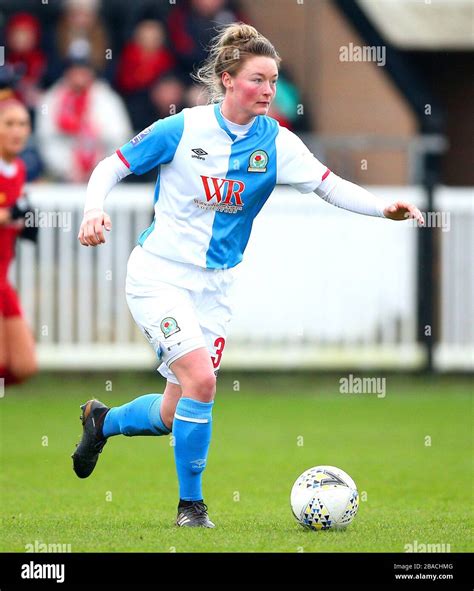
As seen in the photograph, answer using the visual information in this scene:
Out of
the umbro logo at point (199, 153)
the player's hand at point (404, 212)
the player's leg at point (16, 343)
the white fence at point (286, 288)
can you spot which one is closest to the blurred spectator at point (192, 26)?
the white fence at point (286, 288)

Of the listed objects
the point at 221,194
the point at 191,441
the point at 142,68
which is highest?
the point at 142,68

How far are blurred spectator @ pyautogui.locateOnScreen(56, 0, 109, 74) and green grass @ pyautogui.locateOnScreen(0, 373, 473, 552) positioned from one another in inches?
157

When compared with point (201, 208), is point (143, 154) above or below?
above

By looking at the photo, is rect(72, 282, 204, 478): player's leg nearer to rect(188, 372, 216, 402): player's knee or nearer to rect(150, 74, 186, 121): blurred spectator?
rect(188, 372, 216, 402): player's knee

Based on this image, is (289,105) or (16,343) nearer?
(16,343)

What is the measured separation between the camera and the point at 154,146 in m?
6.82

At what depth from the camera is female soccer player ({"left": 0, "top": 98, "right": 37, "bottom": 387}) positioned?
31.1 ft

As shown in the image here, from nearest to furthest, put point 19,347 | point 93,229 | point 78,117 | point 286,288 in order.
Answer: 1. point 93,229
2. point 19,347
3. point 286,288
4. point 78,117

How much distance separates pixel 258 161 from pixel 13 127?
→ 10.0 ft

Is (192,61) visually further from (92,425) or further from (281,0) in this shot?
(92,425)

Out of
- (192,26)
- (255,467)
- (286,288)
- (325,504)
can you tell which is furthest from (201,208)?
(192,26)

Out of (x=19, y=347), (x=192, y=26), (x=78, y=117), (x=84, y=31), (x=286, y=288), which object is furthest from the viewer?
(x=84, y=31)

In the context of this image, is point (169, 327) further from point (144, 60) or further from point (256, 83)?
point (144, 60)

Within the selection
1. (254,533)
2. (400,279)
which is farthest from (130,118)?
(254,533)
